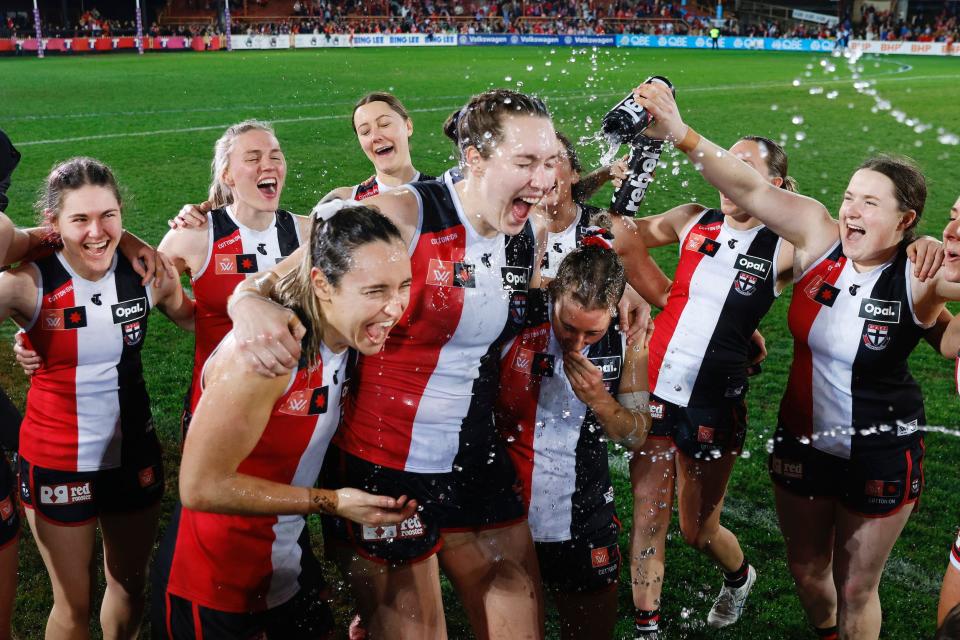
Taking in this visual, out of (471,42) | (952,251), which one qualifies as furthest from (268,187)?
(471,42)

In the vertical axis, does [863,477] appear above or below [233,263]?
below

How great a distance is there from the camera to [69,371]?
11.8 ft

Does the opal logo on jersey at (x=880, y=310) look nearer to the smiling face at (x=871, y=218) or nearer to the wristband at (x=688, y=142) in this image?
the smiling face at (x=871, y=218)

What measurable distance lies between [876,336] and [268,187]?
2.79 meters

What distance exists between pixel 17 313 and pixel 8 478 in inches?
26.1

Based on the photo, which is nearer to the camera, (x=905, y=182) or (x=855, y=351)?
(x=905, y=182)

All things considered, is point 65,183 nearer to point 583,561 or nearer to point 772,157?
point 583,561

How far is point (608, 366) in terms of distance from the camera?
3559 millimetres

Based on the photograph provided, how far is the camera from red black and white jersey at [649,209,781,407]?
4.12 meters

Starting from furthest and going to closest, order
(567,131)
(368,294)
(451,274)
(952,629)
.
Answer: (567,131)
(451,274)
(368,294)
(952,629)

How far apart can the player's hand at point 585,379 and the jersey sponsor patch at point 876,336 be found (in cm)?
114

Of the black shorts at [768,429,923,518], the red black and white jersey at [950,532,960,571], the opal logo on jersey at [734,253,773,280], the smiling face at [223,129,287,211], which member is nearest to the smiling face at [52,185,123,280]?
the smiling face at [223,129,287,211]

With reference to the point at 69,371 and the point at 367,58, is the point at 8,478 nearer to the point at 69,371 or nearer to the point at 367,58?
the point at 69,371

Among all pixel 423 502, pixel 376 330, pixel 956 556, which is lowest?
pixel 956 556
